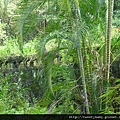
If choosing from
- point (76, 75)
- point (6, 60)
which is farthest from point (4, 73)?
point (76, 75)

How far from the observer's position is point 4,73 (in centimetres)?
388

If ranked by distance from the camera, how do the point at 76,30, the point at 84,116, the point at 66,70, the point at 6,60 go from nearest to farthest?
the point at 84,116, the point at 76,30, the point at 66,70, the point at 6,60

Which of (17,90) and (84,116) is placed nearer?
(84,116)

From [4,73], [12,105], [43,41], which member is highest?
[43,41]

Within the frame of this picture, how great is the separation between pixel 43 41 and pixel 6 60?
68.5 inches

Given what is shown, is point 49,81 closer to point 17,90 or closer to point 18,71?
point 17,90

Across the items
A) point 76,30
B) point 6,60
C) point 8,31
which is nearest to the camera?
point 76,30

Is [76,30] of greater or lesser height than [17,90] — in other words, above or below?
above

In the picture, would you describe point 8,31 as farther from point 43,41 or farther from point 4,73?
point 43,41

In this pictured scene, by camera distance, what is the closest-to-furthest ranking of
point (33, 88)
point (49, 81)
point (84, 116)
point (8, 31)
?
point (84, 116) < point (49, 81) < point (33, 88) < point (8, 31)

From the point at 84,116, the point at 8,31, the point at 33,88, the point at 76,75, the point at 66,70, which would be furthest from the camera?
the point at 8,31

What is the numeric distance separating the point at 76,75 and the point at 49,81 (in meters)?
0.82

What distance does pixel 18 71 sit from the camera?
3826 mm

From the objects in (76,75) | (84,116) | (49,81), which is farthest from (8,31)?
(84,116)
